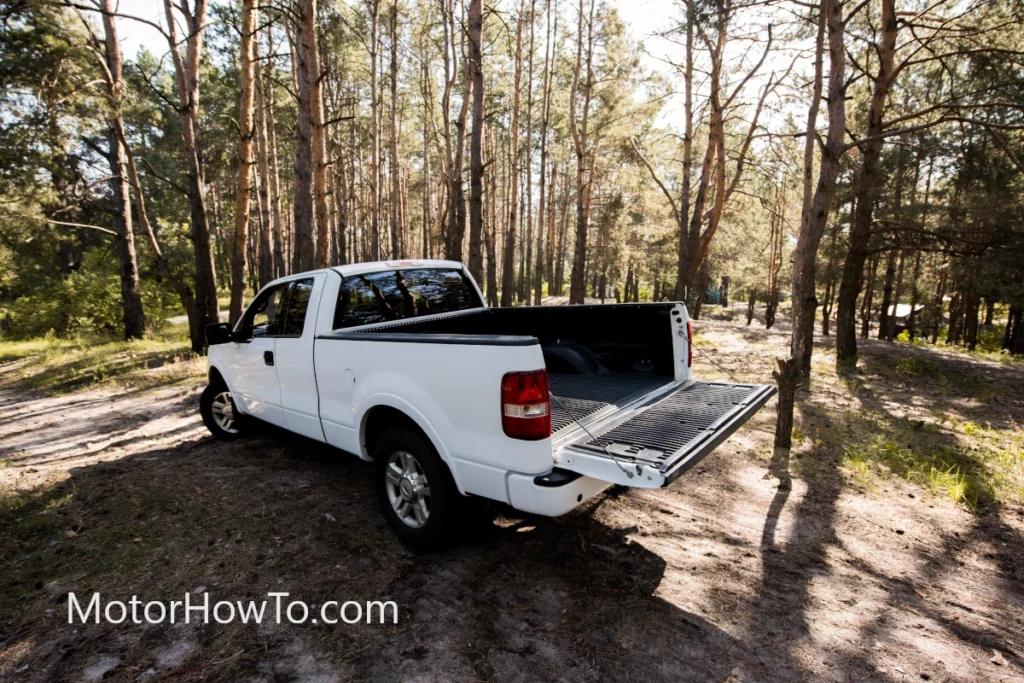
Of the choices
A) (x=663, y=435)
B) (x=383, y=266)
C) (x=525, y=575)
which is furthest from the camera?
(x=383, y=266)

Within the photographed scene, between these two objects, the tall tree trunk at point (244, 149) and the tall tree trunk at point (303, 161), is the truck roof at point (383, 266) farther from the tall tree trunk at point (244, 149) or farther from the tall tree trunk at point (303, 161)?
the tall tree trunk at point (244, 149)

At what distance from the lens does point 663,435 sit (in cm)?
295

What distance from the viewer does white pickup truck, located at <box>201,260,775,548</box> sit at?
2578 millimetres

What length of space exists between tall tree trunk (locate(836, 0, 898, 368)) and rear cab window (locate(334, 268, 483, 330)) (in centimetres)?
948

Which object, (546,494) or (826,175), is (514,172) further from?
(546,494)

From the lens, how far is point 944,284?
22547mm

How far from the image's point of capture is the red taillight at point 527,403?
8.36 ft

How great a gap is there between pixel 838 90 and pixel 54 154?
16.1 metres

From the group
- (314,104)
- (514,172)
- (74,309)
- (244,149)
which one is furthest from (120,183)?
(514,172)

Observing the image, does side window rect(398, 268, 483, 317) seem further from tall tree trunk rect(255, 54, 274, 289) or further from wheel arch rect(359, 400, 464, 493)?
tall tree trunk rect(255, 54, 274, 289)

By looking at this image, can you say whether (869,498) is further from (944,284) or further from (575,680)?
(944,284)

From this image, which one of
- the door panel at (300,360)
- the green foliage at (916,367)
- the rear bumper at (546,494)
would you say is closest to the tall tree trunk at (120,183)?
the door panel at (300,360)

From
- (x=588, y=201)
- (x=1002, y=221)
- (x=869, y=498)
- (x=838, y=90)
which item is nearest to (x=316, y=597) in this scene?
(x=869, y=498)

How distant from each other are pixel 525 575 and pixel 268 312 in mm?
3603
